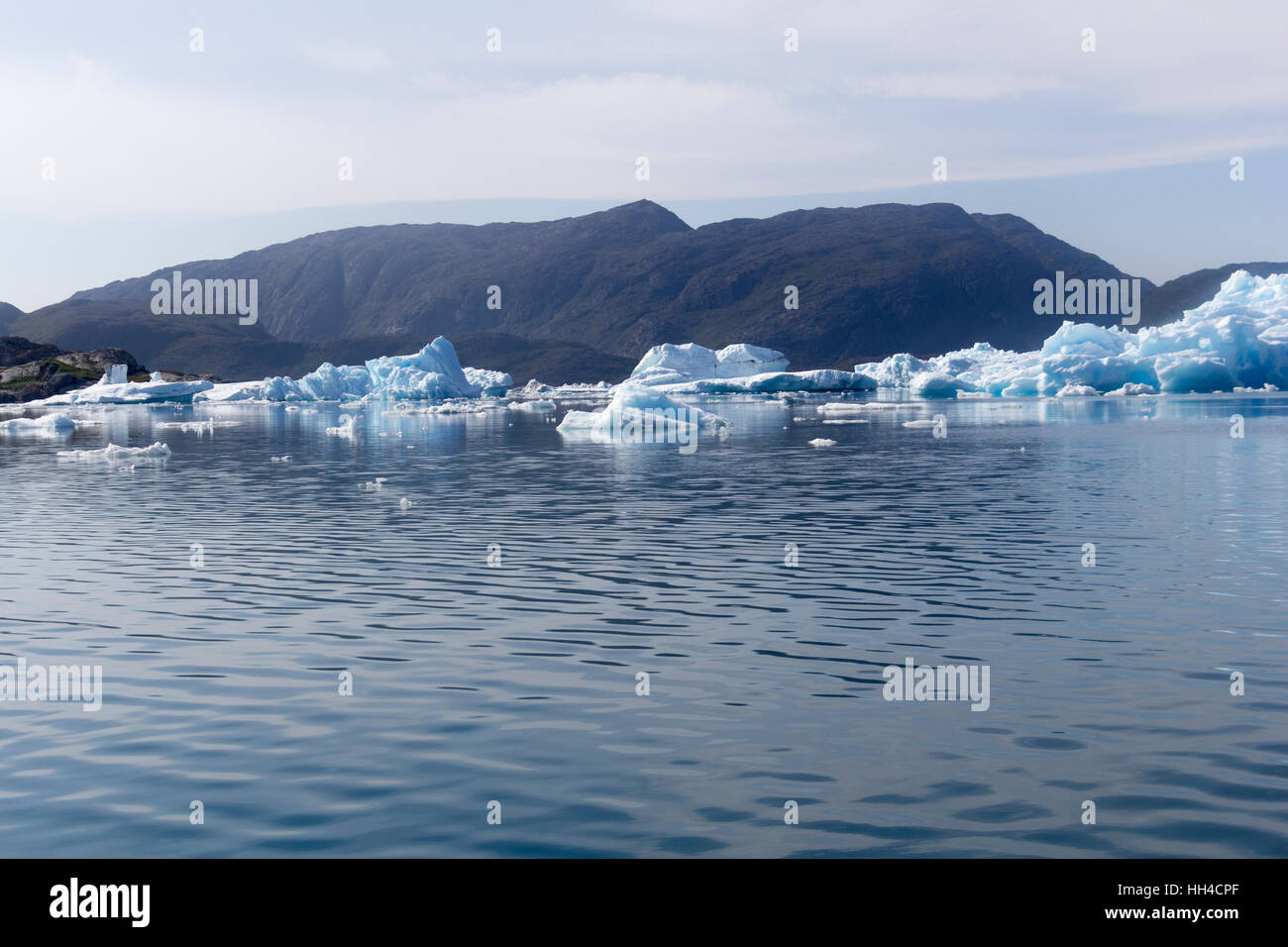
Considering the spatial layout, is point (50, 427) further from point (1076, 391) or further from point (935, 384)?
point (1076, 391)

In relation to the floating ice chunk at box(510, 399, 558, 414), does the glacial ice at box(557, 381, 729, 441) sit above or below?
below

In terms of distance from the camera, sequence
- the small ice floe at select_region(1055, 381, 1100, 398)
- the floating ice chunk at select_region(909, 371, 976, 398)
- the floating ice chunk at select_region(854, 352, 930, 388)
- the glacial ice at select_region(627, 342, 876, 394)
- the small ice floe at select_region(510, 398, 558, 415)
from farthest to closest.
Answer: the floating ice chunk at select_region(854, 352, 930, 388)
the glacial ice at select_region(627, 342, 876, 394)
the floating ice chunk at select_region(909, 371, 976, 398)
the small ice floe at select_region(1055, 381, 1100, 398)
the small ice floe at select_region(510, 398, 558, 415)

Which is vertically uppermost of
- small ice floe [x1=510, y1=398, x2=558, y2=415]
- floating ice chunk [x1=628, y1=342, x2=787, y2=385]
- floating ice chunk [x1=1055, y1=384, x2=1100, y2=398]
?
floating ice chunk [x1=628, y1=342, x2=787, y2=385]

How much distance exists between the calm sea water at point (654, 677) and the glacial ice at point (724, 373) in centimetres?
10087

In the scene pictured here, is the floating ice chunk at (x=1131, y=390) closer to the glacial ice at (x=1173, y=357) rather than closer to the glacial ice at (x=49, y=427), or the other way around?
the glacial ice at (x=1173, y=357)

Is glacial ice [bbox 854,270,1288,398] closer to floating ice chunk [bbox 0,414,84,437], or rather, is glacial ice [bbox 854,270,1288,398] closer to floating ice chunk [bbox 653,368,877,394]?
floating ice chunk [bbox 653,368,877,394]

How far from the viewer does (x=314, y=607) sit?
56.3ft

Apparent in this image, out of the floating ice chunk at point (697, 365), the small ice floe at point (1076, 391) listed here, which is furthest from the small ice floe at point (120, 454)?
the small ice floe at point (1076, 391)

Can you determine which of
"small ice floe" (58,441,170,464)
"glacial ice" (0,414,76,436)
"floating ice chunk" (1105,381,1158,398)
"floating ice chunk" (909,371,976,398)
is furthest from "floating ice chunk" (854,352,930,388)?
"small ice floe" (58,441,170,464)

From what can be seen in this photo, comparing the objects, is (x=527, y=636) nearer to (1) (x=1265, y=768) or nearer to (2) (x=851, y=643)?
(2) (x=851, y=643)

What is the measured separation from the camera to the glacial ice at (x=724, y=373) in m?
134

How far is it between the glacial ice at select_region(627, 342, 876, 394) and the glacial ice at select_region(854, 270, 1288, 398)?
2057cm

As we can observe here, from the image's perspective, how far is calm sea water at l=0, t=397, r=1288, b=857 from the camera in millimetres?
8789

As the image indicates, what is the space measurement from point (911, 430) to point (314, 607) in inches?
2121
